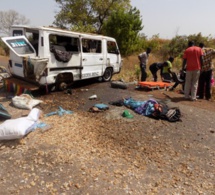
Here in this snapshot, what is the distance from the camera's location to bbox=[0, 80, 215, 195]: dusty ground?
2.92 metres

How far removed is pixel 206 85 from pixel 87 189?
5967mm

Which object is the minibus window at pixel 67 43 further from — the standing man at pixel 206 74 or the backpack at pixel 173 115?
the standing man at pixel 206 74

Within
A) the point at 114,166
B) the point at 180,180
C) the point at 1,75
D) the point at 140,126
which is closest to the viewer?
the point at 180,180

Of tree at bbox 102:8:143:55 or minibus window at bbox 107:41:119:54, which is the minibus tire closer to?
minibus window at bbox 107:41:119:54

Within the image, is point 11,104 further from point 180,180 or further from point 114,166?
point 180,180

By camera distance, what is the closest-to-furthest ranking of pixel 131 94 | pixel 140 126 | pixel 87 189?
pixel 87 189
pixel 140 126
pixel 131 94

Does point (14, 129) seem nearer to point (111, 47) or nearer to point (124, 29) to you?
point (111, 47)

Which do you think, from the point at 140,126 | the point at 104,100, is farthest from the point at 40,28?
the point at 140,126

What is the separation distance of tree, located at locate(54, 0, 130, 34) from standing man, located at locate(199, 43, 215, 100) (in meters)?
17.3

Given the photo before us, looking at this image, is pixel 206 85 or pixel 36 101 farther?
pixel 206 85

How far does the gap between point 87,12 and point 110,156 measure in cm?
2277

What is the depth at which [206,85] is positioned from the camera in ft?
23.8

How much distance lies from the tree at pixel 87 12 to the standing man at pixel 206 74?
17.3 metres

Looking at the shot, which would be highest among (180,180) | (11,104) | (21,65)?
(21,65)
